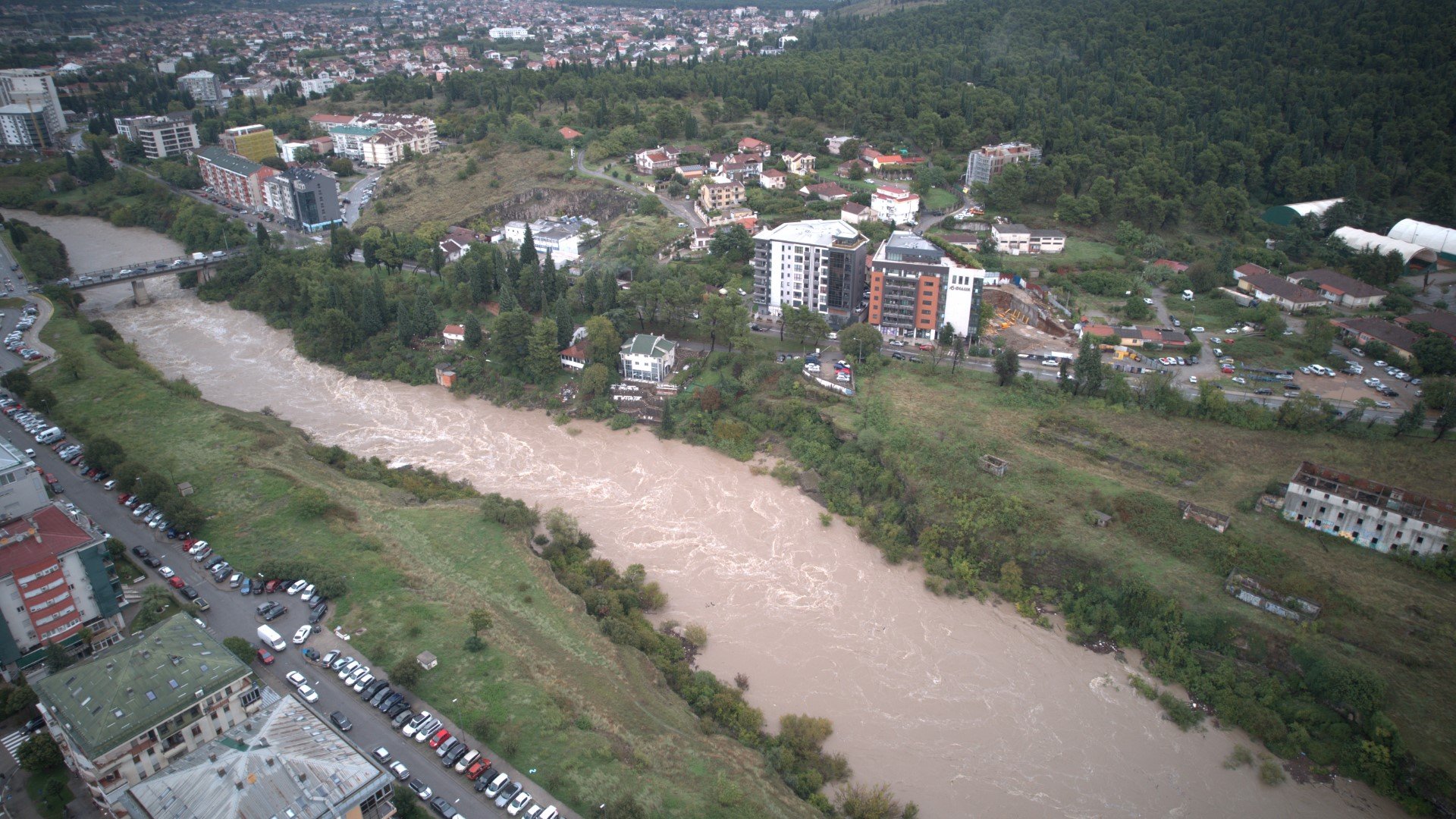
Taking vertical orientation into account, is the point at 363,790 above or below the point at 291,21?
below

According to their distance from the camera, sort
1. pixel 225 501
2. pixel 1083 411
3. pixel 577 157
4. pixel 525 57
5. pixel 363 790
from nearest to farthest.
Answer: pixel 363 790, pixel 225 501, pixel 1083 411, pixel 577 157, pixel 525 57

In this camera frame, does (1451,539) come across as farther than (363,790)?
Yes

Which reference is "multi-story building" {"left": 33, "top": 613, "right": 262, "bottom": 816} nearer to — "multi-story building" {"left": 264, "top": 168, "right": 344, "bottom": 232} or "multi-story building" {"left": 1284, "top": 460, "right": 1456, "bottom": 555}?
"multi-story building" {"left": 1284, "top": 460, "right": 1456, "bottom": 555}

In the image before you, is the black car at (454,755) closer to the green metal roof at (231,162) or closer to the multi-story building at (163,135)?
the green metal roof at (231,162)

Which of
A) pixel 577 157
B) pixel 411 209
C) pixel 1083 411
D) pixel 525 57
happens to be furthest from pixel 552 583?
pixel 525 57

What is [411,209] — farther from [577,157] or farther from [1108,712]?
[1108,712]

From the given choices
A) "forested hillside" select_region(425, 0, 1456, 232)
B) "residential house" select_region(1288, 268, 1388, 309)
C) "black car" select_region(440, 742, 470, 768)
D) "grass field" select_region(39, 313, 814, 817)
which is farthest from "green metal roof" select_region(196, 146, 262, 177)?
"residential house" select_region(1288, 268, 1388, 309)
